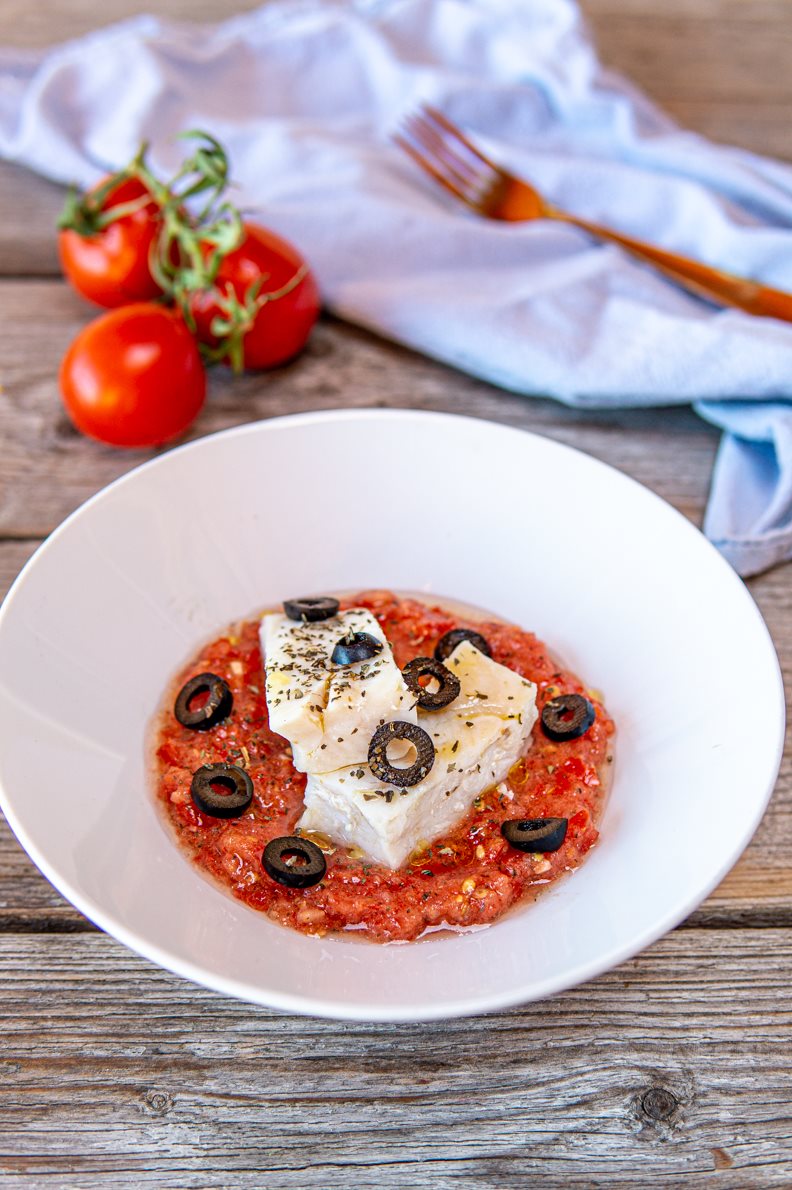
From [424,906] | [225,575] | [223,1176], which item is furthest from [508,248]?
[223,1176]

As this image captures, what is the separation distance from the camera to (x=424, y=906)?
7.66 feet

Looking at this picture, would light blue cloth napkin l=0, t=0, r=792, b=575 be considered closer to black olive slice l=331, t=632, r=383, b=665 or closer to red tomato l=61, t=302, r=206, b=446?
red tomato l=61, t=302, r=206, b=446

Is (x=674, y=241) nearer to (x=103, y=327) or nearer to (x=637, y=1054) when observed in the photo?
(x=103, y=327)

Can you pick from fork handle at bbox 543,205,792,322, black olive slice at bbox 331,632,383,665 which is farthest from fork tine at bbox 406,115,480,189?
black olive slice at bbox 331,632,383,665

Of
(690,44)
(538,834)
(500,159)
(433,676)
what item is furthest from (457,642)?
(690,44)

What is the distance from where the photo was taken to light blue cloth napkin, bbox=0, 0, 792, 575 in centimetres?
378

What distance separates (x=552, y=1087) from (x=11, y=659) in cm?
150

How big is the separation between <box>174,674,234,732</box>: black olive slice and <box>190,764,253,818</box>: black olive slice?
0.43 ft

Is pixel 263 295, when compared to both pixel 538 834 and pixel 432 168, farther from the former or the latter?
pixel 538 834

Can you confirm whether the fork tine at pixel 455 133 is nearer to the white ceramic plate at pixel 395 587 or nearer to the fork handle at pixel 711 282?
the fork handle at pixel 711 282

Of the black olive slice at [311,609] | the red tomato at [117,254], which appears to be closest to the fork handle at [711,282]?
the red tomato at [117,254]

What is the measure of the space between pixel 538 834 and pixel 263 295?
91.5 inches

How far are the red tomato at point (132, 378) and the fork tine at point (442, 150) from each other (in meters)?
1.41

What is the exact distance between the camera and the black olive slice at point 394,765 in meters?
2.39
